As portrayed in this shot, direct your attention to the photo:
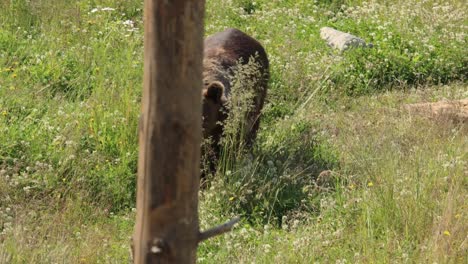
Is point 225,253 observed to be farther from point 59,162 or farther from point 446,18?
point 446,18

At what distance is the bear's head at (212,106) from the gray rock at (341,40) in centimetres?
354

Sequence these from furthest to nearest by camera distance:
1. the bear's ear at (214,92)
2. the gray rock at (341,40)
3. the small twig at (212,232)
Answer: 1. the gray rock at (341,40)
2. the bear's ear at (214,92)
3. the small twig at (212,232)

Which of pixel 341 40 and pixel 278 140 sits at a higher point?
pixel 341 40

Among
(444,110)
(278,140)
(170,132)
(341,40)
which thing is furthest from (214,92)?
(170,132)

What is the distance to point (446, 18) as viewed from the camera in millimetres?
12930

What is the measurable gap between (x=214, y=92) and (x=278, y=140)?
909 mm

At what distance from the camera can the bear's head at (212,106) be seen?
8.43 meters

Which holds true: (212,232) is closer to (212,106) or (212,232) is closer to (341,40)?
(212,106)

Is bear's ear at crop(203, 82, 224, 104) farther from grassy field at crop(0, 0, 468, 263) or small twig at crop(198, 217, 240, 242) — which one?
small twig at crop(198, 217, 240, 242)

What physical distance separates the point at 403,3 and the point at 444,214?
24.7 ft

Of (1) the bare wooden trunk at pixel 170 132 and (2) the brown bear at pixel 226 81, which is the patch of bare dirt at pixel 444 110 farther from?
(1) the bare wooden trunk at pixel 170 132

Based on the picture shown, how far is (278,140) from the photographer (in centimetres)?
900

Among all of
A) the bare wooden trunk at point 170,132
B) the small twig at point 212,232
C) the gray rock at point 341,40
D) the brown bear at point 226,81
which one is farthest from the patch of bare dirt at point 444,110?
the bare wooden trunk at point 170,132

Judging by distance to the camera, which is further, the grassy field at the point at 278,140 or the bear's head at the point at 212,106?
the bear's head at the point at 212,106
